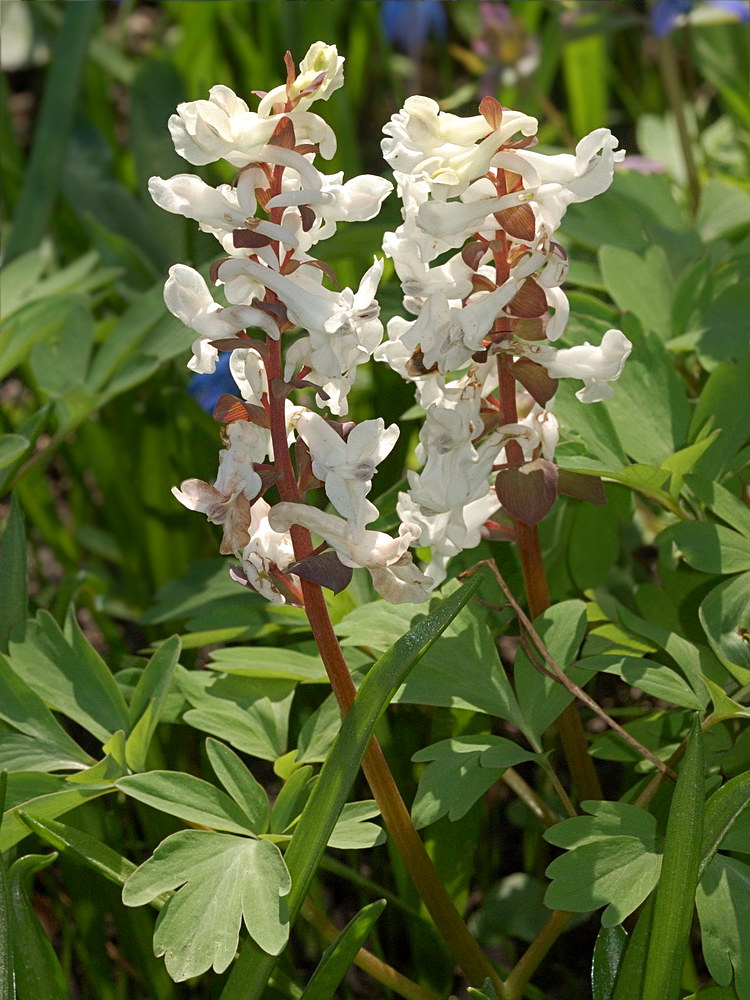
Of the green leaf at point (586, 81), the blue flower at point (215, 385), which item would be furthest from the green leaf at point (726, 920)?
the green leaf at point (586, 81)

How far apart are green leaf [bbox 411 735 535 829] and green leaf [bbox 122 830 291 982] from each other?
0.12 m

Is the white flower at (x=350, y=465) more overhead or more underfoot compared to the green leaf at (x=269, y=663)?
more overhead

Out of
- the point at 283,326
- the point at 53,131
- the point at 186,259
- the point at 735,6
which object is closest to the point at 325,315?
the point at 283,326

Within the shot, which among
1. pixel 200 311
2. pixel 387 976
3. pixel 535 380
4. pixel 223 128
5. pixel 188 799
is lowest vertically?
pixel 387 976

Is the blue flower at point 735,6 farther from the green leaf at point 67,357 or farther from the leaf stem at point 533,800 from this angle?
the leaf stem at point 533,800

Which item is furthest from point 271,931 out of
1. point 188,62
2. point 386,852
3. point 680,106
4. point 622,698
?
point 188,62

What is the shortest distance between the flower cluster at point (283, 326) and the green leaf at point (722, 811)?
25 centimetres

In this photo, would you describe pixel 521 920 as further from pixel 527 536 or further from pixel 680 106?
pixel 680 106

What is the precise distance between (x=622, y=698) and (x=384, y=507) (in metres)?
0.47

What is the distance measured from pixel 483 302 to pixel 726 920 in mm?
446

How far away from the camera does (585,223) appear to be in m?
1.25

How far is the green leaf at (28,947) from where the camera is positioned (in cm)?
77

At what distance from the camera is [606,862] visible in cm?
73

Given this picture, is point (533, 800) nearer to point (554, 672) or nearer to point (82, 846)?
point (554, 672)
